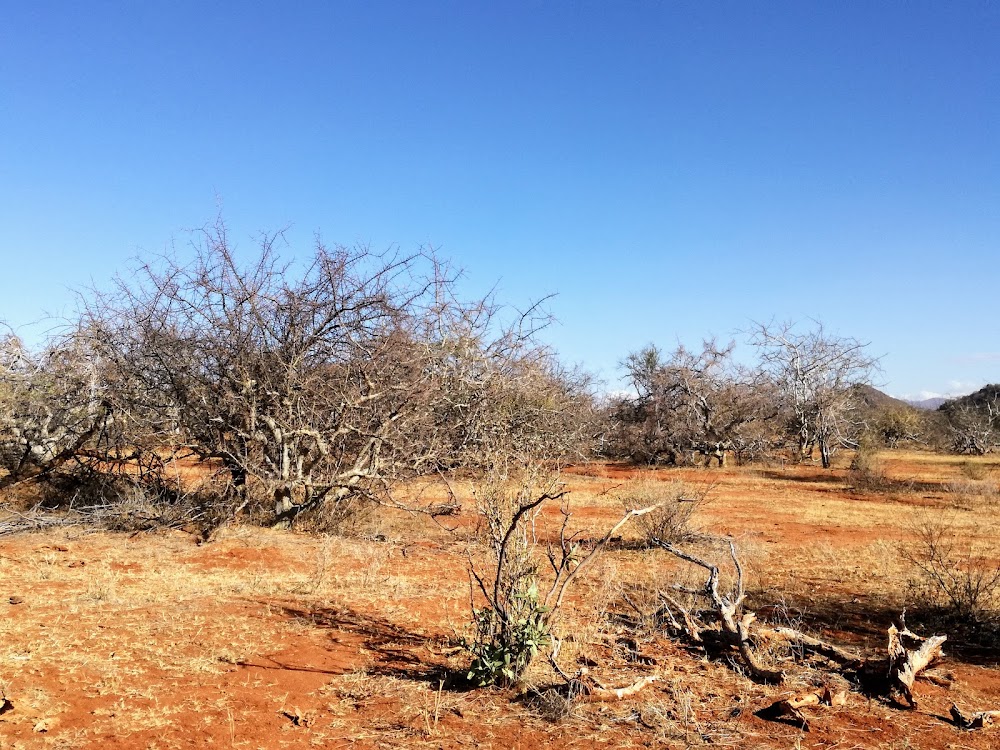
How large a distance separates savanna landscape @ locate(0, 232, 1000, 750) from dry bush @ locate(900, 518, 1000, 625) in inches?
2.2

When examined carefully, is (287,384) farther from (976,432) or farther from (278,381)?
(976,432)

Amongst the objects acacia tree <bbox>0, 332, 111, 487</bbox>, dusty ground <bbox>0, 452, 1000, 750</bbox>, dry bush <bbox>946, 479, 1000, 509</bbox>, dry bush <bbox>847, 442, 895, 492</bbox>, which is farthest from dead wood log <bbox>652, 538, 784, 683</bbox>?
dry bush <bbox>847, 442, 895, 492</bbox>

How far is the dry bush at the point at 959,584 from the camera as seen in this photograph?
22.2 feet

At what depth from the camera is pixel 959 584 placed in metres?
7.63

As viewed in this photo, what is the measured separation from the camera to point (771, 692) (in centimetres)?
461

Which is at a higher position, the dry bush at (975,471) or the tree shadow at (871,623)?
the dry bush at (975,471)

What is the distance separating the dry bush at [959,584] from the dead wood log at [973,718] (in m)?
2.83

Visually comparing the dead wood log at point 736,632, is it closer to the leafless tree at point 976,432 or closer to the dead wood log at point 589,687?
the dead wood log at point 589,687

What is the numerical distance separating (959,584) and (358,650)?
6540 millimetres

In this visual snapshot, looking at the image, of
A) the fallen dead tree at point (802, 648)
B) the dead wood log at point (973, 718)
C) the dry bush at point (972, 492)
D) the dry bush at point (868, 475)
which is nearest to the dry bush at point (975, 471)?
the dry bush at point (868, 475)

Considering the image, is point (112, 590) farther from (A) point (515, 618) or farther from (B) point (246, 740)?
(A) point (515, 618)

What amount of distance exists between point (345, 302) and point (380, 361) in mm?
1067

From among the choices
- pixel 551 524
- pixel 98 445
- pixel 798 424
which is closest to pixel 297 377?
pixel 98 445

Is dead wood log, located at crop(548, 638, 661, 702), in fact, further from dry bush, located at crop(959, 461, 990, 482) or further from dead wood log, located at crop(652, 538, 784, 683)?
dry bush, located at crop(959, 461, 990, 482)
